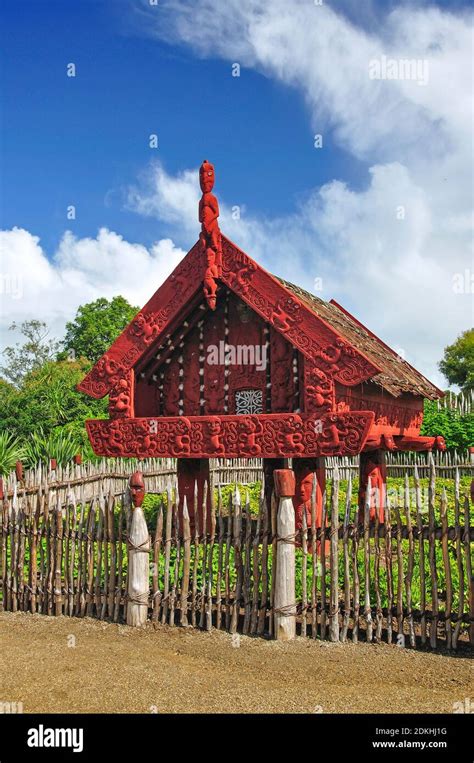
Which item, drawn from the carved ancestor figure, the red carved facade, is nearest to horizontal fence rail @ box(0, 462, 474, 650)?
the red carved facade

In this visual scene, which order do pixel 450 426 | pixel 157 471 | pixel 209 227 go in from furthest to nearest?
pixel 450 426, pixel 157 471, pixel 209 227

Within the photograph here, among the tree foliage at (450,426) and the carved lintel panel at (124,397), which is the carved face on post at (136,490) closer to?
→ the carved lintel panel at (124,397)

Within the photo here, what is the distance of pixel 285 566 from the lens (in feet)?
22.1

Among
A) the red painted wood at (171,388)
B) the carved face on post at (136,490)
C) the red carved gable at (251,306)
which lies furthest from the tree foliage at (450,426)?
the carved face on post at (136,490)

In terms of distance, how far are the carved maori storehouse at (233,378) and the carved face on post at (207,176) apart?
0.04 feet

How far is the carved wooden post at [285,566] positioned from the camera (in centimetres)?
668

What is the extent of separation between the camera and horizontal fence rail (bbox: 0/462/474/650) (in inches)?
253

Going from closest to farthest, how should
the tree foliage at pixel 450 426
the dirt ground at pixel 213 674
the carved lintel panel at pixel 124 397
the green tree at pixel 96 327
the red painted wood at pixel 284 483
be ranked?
the dirt ground at pixel 213 674, the red painted wood at pixel 284 483, the carved lintel panel at pixel 124 397, the tree foliage at pixel 450 426, the green tree at pixel 96 327

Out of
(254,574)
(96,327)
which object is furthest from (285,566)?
(96,327)

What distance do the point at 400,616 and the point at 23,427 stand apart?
20852 mm

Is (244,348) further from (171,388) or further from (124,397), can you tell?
(124,397)

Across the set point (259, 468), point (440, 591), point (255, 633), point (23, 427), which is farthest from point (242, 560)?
point (23, 427)

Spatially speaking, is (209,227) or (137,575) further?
(209,227)

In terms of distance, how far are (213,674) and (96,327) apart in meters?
38.3
